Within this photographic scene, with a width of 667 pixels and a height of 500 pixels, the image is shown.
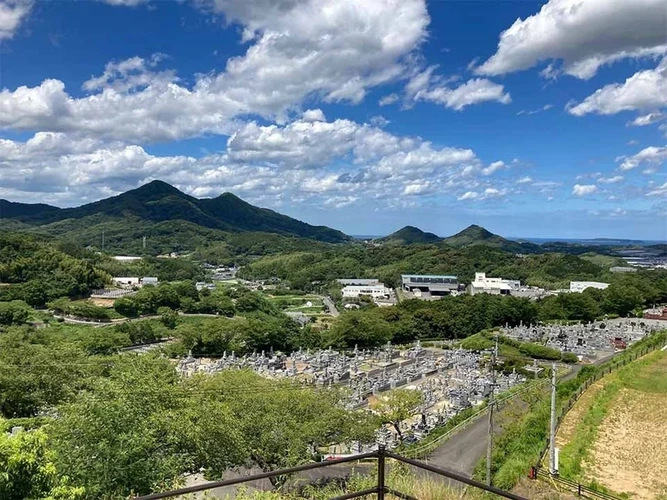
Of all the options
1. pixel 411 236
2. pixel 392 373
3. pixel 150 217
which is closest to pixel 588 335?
pixel 392 373

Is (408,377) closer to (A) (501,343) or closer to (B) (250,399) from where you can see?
(A) (501,343)

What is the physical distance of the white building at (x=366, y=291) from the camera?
58.6 meters

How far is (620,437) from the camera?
1240cm

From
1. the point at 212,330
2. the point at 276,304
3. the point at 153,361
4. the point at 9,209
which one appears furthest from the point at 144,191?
the point at 153,361

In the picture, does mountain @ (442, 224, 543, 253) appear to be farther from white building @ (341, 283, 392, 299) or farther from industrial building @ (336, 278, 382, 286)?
white building @ (341, 283, 392, 299)

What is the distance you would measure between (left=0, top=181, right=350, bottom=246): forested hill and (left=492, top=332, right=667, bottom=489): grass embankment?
11113cm

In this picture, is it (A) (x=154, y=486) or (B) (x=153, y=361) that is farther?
(B) (x=153, y=361)

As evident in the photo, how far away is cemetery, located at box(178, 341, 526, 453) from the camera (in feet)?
59.2

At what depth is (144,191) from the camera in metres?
176

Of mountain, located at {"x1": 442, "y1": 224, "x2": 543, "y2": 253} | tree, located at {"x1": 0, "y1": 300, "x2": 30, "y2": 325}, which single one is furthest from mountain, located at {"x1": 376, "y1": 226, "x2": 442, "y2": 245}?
tree, located at {"x1": 0, "y1": 300, "x2": 30, "y2": 325}

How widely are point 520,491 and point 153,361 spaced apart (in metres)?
10.6

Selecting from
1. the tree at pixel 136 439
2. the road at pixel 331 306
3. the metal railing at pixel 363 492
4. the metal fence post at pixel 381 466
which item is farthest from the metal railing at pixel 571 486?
the road at pixel 331 306

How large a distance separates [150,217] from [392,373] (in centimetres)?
13929

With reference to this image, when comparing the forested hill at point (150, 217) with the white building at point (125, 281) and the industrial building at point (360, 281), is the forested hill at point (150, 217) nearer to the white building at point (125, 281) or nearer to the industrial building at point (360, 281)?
the white building at point (125, 281)
